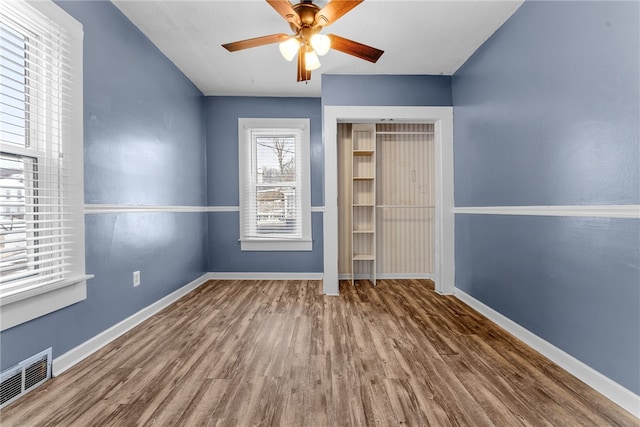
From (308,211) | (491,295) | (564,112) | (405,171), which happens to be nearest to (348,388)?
(491,295)

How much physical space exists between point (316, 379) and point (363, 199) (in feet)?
8.90

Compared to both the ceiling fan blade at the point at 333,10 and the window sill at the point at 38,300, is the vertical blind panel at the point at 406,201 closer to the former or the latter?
the ceiling fan blade at the point at 333,10

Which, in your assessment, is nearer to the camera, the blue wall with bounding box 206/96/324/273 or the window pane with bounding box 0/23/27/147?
the window pane with bounding box 0/23/27/147

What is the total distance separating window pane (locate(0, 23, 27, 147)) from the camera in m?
1.54

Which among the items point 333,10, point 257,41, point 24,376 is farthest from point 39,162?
point 333,10

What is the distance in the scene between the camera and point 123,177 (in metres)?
2.45

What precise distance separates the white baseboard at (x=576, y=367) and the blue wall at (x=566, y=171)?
38 mm

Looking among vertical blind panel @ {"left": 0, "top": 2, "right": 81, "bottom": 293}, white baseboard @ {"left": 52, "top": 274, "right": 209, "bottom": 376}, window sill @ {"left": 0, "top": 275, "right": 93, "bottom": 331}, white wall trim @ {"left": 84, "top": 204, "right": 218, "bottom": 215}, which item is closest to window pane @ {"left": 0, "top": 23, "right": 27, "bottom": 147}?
vertical blind panel @ {"left": 0, "top": 2, "right": 81, "bottom": 293}

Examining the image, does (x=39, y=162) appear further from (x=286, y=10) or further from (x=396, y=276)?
(x=396, y=276)

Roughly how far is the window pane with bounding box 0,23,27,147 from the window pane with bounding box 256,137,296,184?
2.72m

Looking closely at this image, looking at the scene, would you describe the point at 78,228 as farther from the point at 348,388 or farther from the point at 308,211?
the point at 308,211

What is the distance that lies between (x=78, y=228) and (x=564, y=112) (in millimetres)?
3191

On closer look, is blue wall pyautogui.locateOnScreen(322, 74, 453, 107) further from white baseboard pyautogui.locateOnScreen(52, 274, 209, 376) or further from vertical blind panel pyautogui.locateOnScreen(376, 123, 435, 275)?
white baseboard pyautogui.locateOnScreen(52, 274, 209, 376)

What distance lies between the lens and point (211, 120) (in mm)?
4262
